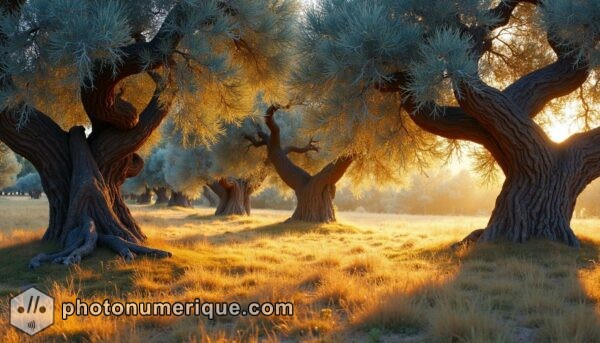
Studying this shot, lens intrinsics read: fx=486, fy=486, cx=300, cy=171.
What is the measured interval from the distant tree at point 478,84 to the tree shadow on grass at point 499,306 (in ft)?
6.58

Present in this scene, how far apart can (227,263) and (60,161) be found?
181 inches

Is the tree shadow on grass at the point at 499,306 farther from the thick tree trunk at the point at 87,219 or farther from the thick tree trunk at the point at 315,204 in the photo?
the thick tree trunk at the point at 315,204

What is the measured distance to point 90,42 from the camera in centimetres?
825

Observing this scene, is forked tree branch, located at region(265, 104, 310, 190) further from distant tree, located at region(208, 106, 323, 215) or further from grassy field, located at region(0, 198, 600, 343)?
grassy field, located at region(0, 198, 600, 343)

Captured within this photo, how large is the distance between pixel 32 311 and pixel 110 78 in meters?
6.18

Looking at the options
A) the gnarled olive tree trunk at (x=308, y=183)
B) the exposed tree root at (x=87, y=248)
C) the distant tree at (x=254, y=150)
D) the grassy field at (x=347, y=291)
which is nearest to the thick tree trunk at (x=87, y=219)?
the exposed tree root at (x=87, y=248)

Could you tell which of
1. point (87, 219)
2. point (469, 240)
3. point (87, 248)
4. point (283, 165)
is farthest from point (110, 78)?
point (283, 165)

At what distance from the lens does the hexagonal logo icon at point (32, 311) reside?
5312 millimetres

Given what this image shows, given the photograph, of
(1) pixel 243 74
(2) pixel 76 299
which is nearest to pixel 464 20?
(1) pixel 243 74

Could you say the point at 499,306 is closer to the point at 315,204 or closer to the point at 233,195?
the point at 315,204

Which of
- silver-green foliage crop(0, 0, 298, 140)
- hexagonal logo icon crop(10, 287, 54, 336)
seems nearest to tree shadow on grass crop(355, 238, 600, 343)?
hexagonal logo icon crop(10, 287, 54, 336)

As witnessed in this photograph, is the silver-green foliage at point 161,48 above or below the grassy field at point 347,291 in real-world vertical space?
above

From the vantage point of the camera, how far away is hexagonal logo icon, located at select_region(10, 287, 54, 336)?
17.4 feet

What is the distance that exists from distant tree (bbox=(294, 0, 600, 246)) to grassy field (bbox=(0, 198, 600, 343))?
4.00 ft
